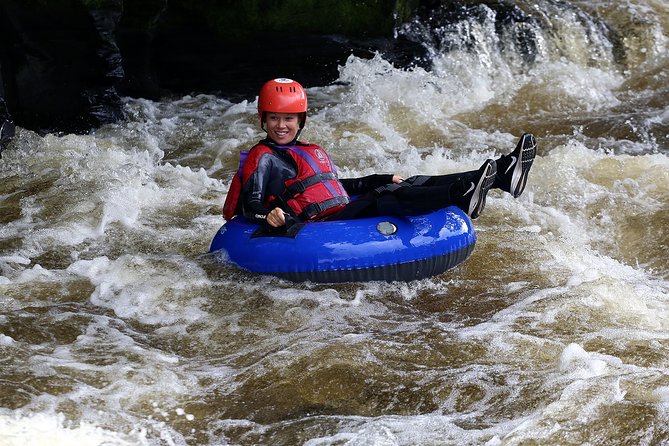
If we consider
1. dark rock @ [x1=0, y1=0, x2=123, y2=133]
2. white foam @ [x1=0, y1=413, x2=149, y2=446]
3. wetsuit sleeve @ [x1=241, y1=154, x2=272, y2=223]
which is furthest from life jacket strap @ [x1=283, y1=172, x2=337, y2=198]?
dark rock @ [x1=0, y1=0, x2=123, y2=133]

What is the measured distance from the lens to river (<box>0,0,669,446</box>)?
3521 millimetres

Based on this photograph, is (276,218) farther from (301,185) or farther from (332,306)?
(332,306)

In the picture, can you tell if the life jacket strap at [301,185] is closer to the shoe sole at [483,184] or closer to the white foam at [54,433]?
the shoe sole at [483,184]

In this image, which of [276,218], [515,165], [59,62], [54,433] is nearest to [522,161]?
[515,165]

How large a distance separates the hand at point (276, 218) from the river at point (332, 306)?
0.36m

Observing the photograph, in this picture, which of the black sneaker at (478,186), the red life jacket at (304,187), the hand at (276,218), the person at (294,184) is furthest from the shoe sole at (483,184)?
the hand at (276,218)

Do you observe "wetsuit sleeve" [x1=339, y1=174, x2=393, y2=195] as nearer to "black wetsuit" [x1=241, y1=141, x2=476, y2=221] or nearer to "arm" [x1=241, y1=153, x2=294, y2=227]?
"black wetsuit" [x1=241, y1=141, x2=476, y2=221]

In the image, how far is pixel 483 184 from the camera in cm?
452

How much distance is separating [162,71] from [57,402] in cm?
600

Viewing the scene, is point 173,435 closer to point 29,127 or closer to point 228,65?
point 29,127

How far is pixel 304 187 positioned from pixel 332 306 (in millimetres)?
799

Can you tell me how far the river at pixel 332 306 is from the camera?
352 cm

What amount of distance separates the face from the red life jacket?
67 mm

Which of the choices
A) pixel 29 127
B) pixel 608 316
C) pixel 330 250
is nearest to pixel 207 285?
pixel 330 250
